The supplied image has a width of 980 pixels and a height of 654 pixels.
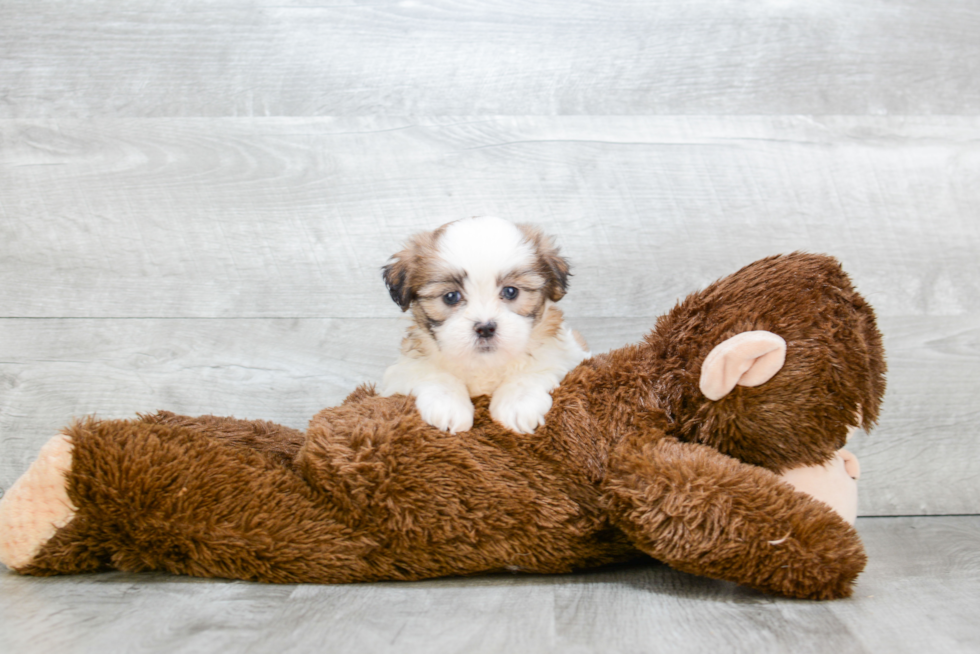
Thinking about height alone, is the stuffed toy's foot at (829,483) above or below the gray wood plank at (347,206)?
below

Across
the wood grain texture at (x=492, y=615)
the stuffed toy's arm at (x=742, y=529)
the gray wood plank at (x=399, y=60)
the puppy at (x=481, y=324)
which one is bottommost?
the wood grain texture at (x=492, y=615)

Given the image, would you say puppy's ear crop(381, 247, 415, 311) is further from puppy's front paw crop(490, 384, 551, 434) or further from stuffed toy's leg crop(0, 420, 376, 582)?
stuffed toy's leg crop(0, 420, 376, 582)

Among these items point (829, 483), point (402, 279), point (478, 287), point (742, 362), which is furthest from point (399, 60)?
point (829, 483)

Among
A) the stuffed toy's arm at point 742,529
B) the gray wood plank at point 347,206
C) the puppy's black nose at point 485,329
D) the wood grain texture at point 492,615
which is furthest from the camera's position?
the gray wood plank at point 347,206

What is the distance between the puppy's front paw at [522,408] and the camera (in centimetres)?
145

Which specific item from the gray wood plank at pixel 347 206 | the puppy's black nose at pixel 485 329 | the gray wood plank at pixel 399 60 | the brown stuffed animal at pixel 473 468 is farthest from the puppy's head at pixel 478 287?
the gray wood plank at pixel 399 60

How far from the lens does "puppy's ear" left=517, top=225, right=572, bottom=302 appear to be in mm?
1605

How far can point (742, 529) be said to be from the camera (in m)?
1.24

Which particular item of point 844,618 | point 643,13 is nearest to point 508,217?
point 643,13

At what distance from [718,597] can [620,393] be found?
0.38m

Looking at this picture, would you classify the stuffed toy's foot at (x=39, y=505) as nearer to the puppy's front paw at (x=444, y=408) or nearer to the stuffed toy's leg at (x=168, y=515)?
the stuffed toy's leg at (x=168, y=515)

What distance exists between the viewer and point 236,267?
2090 millimetres

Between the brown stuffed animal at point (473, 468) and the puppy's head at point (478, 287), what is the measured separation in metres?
0.15

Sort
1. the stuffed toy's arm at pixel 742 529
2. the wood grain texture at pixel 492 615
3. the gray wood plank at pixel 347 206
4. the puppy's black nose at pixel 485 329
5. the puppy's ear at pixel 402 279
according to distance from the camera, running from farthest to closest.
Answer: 1. the gray wood plank at pixel 347 206
2. the puppy's ear at pixel 402 279
3. the puppy's black nose at pixel 485 329
4. the stuffed toy's arm at pixel 742 529
5. the wood grain texture at pixel 492 615
